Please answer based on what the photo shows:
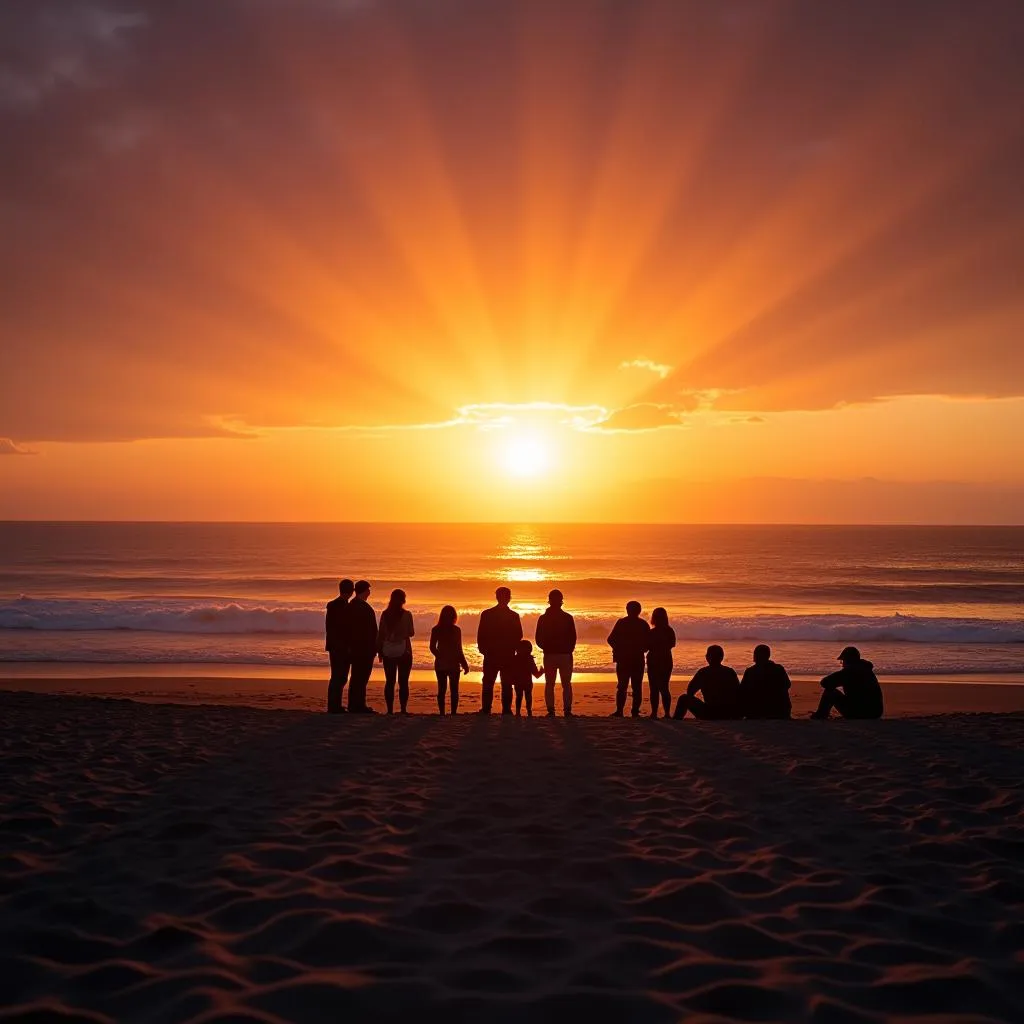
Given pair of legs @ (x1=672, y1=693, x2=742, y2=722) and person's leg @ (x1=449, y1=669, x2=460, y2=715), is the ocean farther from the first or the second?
pair of legs @ (x1=672, y1=693, x2=742, y2=722)

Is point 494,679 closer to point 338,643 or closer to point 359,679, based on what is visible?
point 359,679

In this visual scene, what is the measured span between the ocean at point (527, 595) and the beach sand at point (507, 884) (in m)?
14.5

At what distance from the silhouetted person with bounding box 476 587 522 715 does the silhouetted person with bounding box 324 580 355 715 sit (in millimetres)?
1983

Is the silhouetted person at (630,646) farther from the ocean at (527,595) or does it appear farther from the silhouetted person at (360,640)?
the ocean at (527,595)

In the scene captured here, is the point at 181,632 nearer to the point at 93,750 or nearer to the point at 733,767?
the point at 93,750

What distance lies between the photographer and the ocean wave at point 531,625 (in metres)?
29.3

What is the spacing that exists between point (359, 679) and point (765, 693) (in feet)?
19.8

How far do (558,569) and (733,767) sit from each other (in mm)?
70346

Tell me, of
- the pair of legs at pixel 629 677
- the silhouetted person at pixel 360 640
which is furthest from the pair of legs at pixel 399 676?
the pair of legs at pixel 629 677

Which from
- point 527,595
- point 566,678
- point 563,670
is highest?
point 563,670

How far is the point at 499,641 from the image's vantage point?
11914mm

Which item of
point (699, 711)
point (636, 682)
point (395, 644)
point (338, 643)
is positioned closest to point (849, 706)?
point (699, 711)

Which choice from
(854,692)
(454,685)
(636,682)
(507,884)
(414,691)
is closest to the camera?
(507,884)

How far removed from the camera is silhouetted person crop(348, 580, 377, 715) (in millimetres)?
11562
